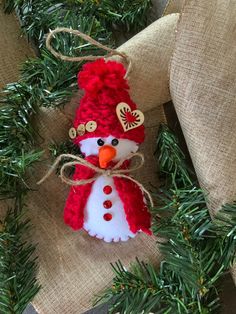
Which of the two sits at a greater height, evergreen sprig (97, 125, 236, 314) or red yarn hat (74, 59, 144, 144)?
red yarn hat (74, 59, 144, 144)

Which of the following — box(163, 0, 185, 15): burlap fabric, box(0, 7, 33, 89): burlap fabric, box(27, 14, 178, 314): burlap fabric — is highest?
box(163, 0, 185, 15): burlap fabric

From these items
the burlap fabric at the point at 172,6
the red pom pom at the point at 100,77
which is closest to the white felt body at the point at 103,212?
the red pom pom at the point at 100,77

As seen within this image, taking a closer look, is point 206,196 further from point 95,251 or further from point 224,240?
point 95,251

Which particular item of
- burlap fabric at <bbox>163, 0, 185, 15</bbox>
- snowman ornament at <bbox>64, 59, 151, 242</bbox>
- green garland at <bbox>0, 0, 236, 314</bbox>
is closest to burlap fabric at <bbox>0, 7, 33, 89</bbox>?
green garland at <bbox>0, 0, 236, 314</bbox>

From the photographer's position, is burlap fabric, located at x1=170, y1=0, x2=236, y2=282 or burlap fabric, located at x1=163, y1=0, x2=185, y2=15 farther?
burlap fabric, located at x1=163, y1=0, x2=185, y2=15

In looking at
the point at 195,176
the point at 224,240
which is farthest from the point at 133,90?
the point at 224,240

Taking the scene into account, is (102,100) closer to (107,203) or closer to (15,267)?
(107,203)

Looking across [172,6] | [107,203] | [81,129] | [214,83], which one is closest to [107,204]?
[107,203]

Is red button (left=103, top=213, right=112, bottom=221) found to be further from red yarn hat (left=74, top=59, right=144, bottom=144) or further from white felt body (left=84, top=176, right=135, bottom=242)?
red yarn hat (left=74, top=59, right=144, bottom=144)
